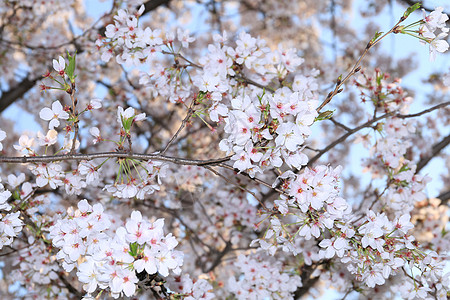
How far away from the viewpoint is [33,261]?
285 cm

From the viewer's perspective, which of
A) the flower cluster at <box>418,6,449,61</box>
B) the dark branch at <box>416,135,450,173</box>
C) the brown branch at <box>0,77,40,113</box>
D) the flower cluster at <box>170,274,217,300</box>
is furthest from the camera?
the brown branch at <box>0,77,40,113</box>

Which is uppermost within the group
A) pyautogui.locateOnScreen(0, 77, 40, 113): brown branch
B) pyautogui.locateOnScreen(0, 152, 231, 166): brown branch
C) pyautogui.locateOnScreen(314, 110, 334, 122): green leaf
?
pyautogui.locateOnScreen(0, 77, 40, 113): brown branch

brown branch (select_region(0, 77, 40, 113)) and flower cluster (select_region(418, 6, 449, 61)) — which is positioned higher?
brown branch (select_region(0, 77, 40, 113))

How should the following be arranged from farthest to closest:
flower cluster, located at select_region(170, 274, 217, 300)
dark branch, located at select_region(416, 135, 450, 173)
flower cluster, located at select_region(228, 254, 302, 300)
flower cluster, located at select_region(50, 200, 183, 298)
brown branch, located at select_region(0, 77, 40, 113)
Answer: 1. brown branch, located at select_region(0, 77, 40, 113)
2. dark branch, located at select_region(416, 135, 450, 173)
3. flower cluster, located at select_region(228, 254, 302, 300)
4. flower cluster, located at select_region(170, 274, 217, 300)
5. flower cluster, located at select_region(50, 200, 183, 298)

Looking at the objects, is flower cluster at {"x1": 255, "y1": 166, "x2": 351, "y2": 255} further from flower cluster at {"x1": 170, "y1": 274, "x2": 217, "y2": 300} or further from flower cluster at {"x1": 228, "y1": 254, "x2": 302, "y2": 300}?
flower cluster at {"x1": 228, "y1": 254, "x2": 302, "y2": 300}

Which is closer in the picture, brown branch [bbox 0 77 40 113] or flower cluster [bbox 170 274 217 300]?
flower cluster [bbox 170 274 217 300]

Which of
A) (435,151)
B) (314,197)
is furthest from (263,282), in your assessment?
(435,151)

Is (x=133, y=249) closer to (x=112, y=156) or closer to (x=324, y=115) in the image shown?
(x=112, y=156)

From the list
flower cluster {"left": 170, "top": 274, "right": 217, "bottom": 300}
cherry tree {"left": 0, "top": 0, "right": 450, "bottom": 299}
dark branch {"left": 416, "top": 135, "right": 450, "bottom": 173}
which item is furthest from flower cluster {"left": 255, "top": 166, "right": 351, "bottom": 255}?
dark branch {"left": 416, "top": 135, "right": 450, "bottom": 173}

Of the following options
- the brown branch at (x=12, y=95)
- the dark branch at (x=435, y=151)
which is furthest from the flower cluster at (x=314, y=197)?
the brown branch at (x=12, y=95)

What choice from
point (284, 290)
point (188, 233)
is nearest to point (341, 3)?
point (188, 233)

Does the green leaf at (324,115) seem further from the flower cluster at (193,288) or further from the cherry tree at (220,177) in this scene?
the flower cluster at (193,288)

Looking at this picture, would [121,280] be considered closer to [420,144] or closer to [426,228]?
[426,228]

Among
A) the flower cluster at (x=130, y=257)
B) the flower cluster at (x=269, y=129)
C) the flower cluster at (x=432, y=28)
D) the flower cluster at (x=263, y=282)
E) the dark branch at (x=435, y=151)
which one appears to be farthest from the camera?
the dark branch at (x=435, y=151)
